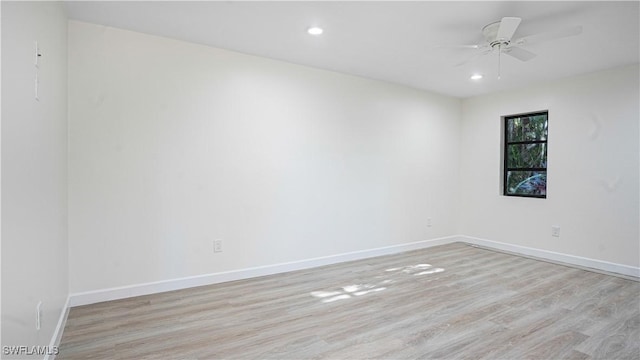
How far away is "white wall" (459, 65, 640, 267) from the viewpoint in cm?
400

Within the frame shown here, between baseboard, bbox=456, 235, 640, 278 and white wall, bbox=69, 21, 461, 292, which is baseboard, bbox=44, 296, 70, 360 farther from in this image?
baseboard, bbox=456, 235, 640, 278

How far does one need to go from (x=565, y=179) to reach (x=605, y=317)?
2.30 m

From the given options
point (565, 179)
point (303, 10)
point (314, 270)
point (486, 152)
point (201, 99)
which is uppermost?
point (303, 10)

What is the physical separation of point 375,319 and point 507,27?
8.05ft

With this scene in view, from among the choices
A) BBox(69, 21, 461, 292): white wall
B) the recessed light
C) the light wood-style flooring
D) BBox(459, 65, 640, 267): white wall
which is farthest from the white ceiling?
the light wood-style flooring

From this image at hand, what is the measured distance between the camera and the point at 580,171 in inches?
172

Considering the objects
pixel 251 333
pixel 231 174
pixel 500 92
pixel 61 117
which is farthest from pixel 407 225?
pixel 61 117

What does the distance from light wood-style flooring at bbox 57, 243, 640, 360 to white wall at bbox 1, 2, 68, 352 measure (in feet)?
1.80

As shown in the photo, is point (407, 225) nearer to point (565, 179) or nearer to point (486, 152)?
point (486, 152)

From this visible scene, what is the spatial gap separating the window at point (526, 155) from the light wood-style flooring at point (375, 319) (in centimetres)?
146

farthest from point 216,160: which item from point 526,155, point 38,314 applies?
point 526,155

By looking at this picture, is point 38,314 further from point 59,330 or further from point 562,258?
point 562,258

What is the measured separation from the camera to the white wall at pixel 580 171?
4004 millimetres

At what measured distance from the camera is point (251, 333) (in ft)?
7.97
